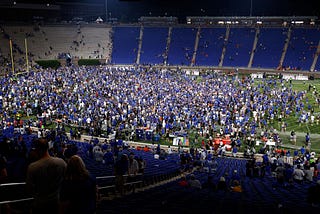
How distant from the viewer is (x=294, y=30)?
5353 cm

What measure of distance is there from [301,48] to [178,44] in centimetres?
2034

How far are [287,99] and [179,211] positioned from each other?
26.1m

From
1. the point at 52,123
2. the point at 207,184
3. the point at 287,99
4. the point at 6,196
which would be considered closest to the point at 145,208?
the point at 6,196

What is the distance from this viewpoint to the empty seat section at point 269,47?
50.4 m

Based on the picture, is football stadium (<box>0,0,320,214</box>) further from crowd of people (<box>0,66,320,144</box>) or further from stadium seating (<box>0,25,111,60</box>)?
stadium seating (<box>0,25,111,60</box>)

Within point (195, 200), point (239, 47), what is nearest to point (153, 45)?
point (239, 47)

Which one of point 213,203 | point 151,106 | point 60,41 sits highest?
point 60,41

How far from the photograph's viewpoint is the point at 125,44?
61125 millimetres

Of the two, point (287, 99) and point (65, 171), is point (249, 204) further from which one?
point (287, 99)

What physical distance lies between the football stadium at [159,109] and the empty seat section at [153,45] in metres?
0.29

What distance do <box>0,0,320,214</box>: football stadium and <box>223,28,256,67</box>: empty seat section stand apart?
19 centimetres

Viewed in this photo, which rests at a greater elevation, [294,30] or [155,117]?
[294,30]

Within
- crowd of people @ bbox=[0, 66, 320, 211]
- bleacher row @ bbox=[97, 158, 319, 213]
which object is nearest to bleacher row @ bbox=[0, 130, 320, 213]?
bleacher row @ bbox=[97, 158, 319, 213]

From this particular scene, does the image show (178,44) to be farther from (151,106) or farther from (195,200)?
(195,200)
